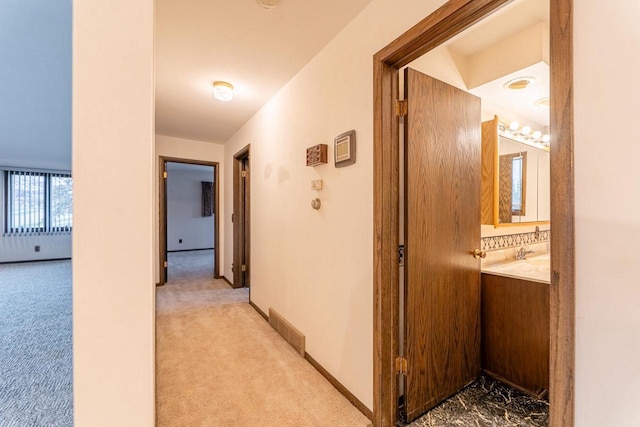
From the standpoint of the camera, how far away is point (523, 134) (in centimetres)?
256

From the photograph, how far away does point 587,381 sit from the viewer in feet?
2.60

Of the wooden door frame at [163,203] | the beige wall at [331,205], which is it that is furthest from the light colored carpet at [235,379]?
the wooden door frame at [163,203]

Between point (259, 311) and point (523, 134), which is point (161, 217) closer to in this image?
point (259, 311)

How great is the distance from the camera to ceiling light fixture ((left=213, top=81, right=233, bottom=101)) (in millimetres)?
2541

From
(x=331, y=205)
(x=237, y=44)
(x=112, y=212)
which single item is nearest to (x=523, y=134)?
(x=331, y=205)

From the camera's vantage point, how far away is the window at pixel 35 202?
20.3 feet

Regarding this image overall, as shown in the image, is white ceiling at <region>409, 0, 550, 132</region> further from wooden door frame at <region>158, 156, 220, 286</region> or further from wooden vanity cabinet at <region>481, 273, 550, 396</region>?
wooden door frame at <region>158, 156, 220, 286</region>

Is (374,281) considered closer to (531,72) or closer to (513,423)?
(513,423)

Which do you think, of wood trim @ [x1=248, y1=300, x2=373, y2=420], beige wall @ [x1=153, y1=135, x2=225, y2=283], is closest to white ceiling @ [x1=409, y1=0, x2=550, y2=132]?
wood trim @ [x1=248, y1=300, x2=373, y2=420]

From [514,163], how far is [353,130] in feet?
5.65

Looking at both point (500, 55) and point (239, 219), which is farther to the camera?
point (239, 219)

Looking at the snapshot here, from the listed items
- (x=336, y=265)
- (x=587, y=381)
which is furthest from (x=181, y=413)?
(x=587, y=381)

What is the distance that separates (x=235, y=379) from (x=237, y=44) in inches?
92.2

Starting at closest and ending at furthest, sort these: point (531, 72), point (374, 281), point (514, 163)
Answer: point (374, 281) < point (531, 72) < point (514, 163)
